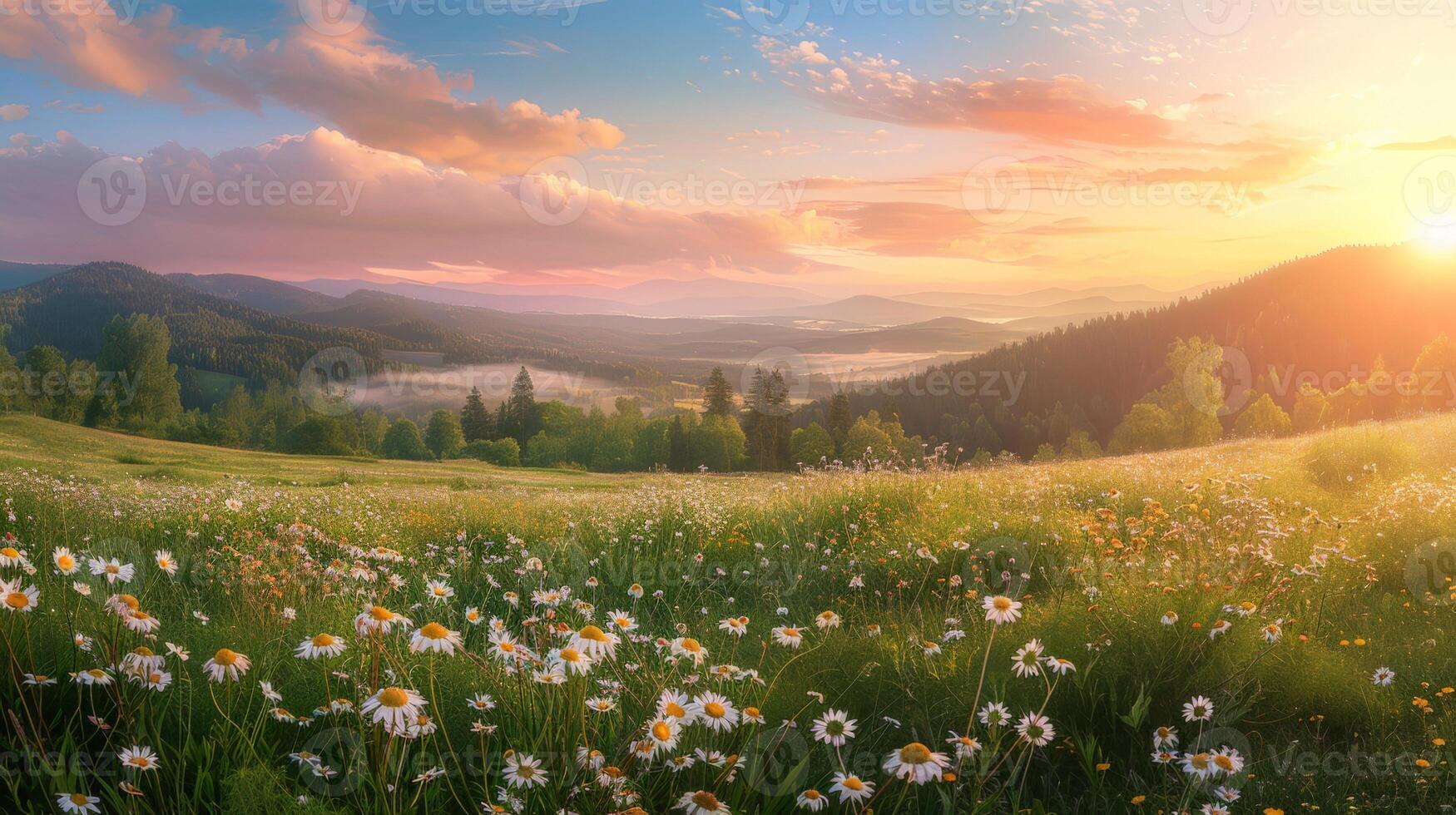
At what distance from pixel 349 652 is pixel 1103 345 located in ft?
535

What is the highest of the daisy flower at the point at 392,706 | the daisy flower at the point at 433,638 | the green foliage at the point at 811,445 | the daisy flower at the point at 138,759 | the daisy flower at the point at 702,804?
the daisy flower at the point at 433,638

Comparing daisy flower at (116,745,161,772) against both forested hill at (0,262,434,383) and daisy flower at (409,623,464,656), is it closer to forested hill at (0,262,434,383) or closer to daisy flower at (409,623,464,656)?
daisy flower at (409,623,464,656)

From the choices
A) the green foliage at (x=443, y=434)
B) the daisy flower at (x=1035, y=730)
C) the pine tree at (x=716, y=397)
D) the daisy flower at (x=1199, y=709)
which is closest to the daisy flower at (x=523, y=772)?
the daisy flower at (x=1035, y=730)

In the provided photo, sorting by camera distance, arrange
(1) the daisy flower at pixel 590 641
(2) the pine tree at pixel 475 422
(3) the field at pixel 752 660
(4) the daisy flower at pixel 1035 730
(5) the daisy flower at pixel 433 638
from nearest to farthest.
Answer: (5) the daisy flower at pixel 433 638
(1) the daisy flower at pixel 590 641
(3) the field at pixel 752 660
(4) the daisy flower at pixel 1035 730
(2) the pine tree at pixel 475 422

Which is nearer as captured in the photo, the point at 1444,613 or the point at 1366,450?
the point at 1444,613

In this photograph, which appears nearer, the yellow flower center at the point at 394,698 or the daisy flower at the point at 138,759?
the yellow flower center at the point at 394,698

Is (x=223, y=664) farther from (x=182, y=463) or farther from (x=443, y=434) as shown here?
(x=443, y=434)

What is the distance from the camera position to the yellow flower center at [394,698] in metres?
2.12

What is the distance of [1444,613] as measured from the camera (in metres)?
5.50

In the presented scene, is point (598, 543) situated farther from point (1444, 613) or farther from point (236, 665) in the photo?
point (1444, 613)

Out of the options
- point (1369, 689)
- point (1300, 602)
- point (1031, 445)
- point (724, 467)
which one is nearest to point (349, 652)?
point (1369, 689)

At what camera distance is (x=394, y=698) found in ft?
6.96

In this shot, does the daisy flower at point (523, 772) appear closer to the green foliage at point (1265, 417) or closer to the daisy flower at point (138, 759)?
the daisy flower at point (138, 759)

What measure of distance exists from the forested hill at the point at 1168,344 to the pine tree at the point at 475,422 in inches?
2016
